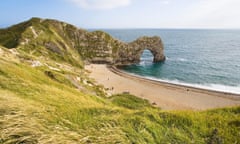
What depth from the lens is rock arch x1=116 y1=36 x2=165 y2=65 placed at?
84.9 m

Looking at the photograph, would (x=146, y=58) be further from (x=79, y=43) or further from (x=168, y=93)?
(x=168, y=93)

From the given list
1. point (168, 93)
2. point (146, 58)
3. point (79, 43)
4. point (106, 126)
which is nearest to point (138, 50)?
point (146, 58)

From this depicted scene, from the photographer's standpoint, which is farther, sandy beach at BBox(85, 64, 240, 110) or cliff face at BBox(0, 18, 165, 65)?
cliff face at BBox(0, 18, 165, 65)

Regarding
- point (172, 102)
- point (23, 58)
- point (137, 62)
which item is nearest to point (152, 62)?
point (137, 62)

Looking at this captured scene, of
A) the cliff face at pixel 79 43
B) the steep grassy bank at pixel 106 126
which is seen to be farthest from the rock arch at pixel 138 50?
the steep grassy bank at pixel 106 126

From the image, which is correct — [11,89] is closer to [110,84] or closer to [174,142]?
[174,142]

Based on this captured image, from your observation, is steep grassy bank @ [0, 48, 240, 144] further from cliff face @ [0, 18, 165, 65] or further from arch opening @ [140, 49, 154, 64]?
arch opening @ [140, 49, 154, 64]

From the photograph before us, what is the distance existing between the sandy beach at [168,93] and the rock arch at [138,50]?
23.8 m

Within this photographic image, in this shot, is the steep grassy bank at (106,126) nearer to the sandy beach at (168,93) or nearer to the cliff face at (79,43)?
the sandy beach at (168,93)

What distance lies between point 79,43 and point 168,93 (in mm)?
49917

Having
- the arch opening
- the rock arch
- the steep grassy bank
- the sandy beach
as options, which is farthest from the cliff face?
the steep grassy bank

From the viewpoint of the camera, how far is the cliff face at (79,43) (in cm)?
6756

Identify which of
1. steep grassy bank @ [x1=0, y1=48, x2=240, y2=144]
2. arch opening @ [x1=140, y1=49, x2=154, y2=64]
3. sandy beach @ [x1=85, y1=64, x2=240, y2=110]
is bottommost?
sandy beach @ [x1=85, y1=64, x2=240, y2=110]

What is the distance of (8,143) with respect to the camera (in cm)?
427
